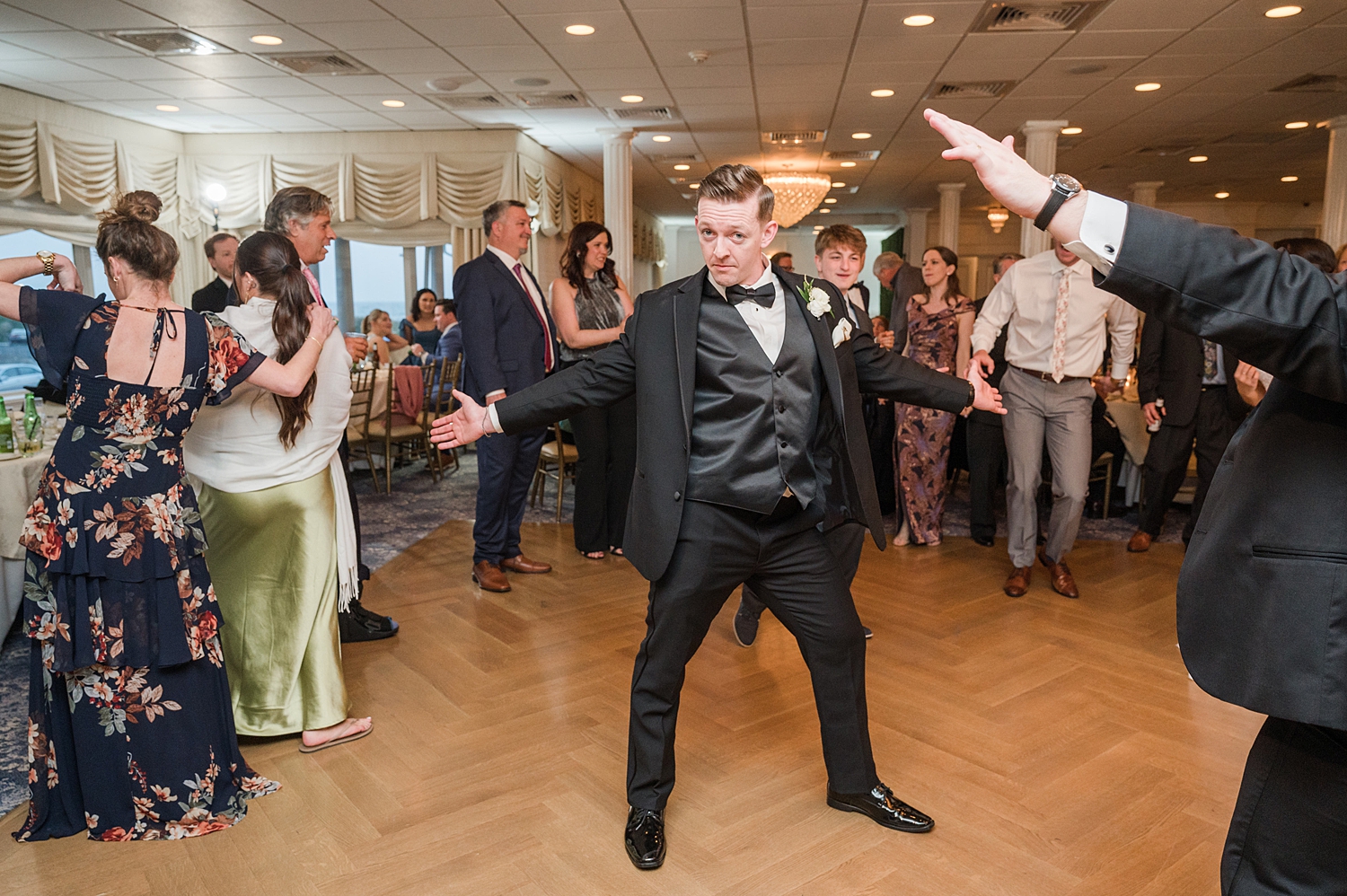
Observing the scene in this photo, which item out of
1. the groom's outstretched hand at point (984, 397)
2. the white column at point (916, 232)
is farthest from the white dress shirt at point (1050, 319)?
the white column at point (916, 232)

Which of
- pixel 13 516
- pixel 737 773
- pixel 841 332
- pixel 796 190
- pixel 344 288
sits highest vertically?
pixel 796 190

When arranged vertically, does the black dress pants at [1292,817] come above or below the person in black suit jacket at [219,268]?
below

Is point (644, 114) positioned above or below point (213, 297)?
above

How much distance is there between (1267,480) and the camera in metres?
1.29

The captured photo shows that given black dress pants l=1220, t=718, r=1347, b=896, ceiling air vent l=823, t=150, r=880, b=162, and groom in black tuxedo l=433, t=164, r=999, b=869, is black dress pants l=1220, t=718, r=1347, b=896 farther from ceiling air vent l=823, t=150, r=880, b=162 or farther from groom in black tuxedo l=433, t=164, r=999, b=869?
ceiling air vent l=823, t=150, r=880, b=162

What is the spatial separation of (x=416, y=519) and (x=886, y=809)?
449 cm

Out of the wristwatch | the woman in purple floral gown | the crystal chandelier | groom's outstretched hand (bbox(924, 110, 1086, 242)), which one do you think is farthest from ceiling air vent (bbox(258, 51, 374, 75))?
the wristwatch

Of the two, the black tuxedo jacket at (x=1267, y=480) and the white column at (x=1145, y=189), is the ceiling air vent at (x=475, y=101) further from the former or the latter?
the white column at (x=1145, y=189)

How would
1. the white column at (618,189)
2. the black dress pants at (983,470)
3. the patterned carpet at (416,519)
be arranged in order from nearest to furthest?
the patterned carpet at (416,519) < the black dress pants at (983,470) < the white column at (618,189)

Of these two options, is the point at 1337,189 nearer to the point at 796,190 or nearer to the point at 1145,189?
the point at 1145,189

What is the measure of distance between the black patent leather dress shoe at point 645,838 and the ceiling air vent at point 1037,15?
17.2ft

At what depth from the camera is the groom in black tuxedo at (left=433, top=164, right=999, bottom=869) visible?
218 centimetres

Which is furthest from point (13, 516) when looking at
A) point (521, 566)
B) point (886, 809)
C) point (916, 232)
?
point (916, 232)

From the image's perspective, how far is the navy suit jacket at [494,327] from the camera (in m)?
4.39
